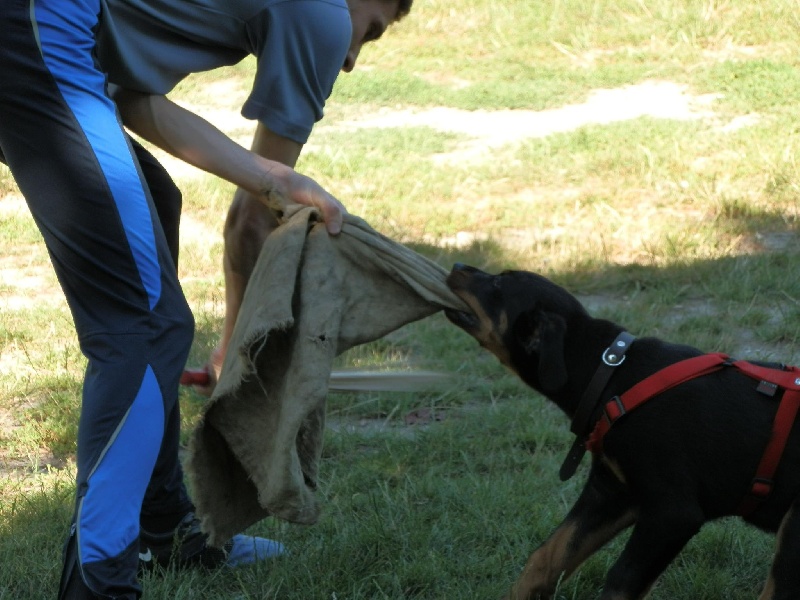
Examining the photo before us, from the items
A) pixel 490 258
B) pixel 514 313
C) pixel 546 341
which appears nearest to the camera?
pixel 546 341

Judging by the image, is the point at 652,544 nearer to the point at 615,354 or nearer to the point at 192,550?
the point at 615,354

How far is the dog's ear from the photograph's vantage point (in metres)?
3.36

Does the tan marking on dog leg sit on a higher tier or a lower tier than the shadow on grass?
higher

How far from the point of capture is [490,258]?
6512 millimetres

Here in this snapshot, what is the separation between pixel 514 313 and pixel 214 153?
115cm

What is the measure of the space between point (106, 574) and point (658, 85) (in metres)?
8.03

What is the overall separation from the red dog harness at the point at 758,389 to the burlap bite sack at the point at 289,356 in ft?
2.11

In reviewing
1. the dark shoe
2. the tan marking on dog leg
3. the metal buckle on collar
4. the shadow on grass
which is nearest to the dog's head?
the metal buckle on collar

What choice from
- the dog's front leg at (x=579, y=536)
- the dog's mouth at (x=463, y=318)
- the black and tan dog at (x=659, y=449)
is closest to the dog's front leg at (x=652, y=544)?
the black and tan dog at (x=659, y=449)

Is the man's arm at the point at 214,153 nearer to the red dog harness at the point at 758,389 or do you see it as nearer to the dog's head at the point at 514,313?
the dog's head at the point at 514,313

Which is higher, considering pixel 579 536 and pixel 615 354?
pixel 615 354

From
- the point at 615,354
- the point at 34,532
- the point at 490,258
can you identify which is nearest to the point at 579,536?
the point at 615,354

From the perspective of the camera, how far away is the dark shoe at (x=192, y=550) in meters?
3.42

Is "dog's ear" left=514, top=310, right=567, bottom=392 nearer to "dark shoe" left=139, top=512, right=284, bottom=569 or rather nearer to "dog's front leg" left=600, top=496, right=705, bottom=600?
"dog's front leg" left=600, top=496, right=705, bottom=600
